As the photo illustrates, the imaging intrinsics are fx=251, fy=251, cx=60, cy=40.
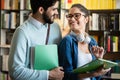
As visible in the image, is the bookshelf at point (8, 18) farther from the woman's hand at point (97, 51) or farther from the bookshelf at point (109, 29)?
the woman's hand at point (97, 51)

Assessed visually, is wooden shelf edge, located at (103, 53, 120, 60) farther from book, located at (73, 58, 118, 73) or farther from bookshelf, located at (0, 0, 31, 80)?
book, located at (73, 58, 118, 73)

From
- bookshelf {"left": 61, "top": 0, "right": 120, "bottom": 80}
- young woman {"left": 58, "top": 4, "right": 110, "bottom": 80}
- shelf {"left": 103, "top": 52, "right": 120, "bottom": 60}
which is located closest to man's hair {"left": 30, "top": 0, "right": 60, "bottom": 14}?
young woman {"left": 58, "top": 4, "right": 110, "bottom": 80}

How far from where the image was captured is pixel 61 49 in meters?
1.78

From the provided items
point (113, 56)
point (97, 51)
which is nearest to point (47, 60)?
point (97, 51)

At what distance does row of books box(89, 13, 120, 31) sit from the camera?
357 cm

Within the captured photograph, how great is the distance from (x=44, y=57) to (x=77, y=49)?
0.88 ft

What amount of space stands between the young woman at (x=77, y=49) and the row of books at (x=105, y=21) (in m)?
1.74

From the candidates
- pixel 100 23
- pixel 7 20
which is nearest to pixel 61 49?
pixel 100 23

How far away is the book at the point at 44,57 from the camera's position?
1646 millimetres

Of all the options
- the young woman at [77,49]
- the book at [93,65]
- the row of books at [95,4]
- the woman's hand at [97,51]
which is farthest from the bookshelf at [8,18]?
the book at [93,65]

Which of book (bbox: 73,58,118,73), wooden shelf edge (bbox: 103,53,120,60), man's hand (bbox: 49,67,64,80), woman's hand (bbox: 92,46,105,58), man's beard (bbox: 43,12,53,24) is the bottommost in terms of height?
wooden shelf edge (bbox: 103,53,120,60)

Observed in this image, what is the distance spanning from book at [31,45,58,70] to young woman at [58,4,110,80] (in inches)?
3.5

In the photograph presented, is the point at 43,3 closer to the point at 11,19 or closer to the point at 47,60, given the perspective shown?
the point at 47,60

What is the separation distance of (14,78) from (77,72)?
42 centimetres
